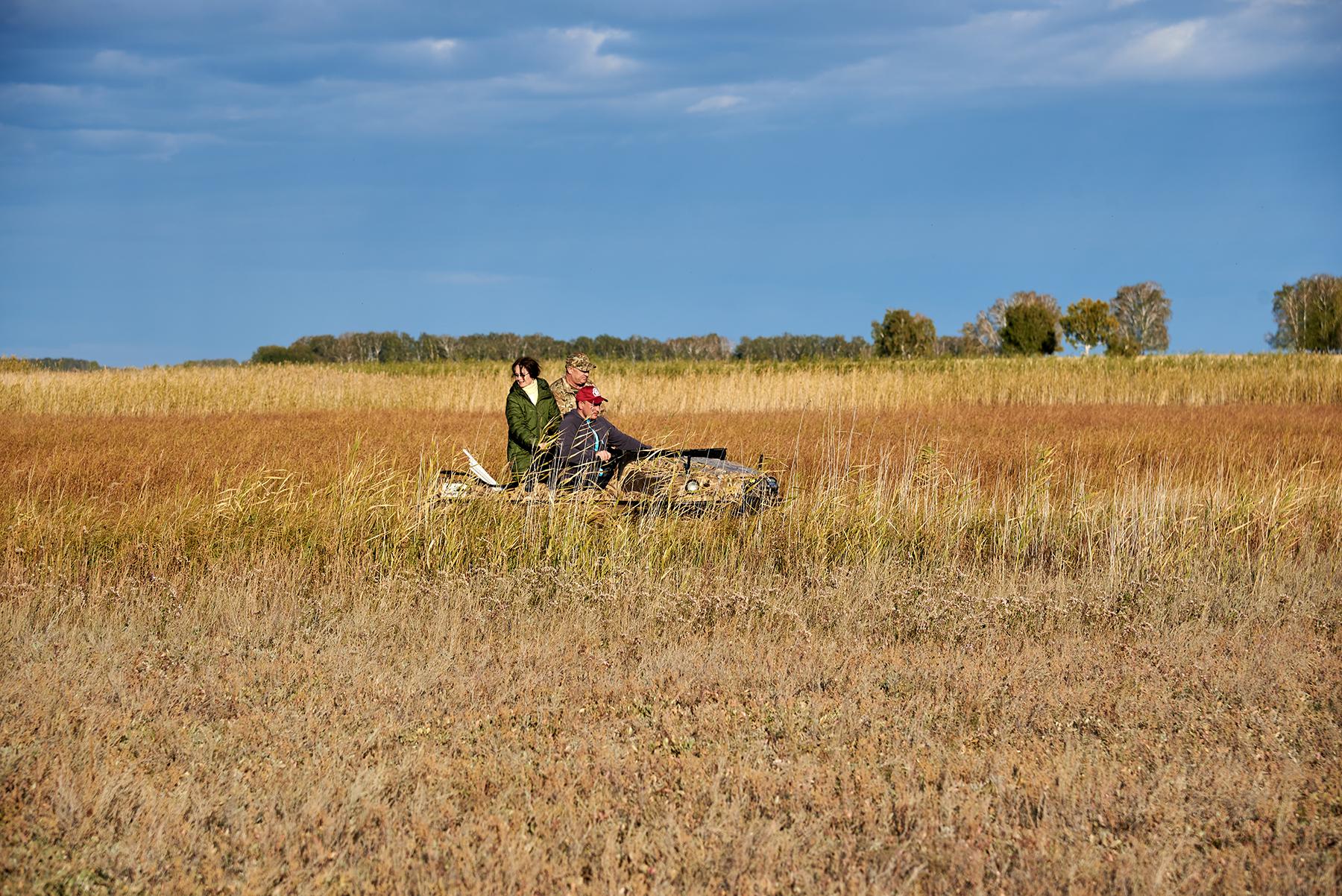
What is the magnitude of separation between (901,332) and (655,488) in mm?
65783

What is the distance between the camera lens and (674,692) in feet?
15.7

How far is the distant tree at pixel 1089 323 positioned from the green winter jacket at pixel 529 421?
74.6 m

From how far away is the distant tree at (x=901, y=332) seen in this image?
7062 centimetres

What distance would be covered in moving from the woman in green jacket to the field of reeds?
0.69m

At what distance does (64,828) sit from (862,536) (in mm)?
5905

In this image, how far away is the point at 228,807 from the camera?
3625mm

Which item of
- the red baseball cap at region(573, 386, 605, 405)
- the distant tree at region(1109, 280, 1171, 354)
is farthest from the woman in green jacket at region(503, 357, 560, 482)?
the distant tree at region(1109, 280, 1171, 354)

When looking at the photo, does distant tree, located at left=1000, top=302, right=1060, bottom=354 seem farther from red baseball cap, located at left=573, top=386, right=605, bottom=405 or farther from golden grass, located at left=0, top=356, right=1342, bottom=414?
red baseball cap, located at left=573, top=386, right=605, bottom=405

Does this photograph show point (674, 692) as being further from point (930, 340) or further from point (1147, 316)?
point (1147, 316)

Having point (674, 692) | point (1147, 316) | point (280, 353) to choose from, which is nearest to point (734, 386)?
point (674, 692)

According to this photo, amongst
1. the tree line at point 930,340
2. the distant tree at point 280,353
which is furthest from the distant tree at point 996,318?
the distant tree at point 280,353

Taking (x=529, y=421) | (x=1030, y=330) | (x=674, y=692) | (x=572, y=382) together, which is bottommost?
(x=674, y=692)

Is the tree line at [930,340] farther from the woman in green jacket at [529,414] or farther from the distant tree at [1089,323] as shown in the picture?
the woman in green jacket at [529,414]

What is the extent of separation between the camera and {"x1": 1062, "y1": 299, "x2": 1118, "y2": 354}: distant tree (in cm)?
7638
